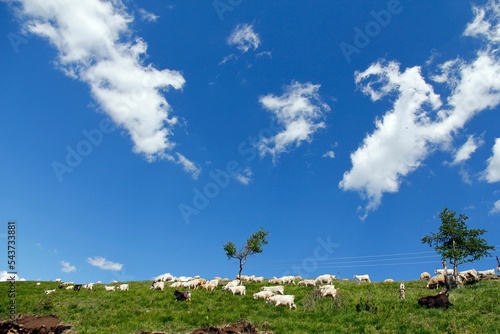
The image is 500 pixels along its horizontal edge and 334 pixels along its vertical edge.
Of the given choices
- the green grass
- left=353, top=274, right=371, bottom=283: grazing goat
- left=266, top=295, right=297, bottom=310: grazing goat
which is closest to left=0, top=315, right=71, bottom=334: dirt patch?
the green grass

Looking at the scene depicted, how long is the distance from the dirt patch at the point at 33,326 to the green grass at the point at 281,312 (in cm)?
115

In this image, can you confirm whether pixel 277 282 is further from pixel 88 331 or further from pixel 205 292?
pixel 88 331

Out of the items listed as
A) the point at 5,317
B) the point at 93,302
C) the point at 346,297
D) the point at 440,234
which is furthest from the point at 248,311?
the point at 440,234

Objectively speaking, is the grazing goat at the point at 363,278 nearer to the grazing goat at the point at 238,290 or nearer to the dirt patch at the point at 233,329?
the grazing goat at the point at 238,290

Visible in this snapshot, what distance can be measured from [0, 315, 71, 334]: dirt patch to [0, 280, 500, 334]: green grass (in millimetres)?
1152

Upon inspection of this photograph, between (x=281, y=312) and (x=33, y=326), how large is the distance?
18.0 metres

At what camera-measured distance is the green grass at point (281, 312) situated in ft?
80.6

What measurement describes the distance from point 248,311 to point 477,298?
59.8 feet

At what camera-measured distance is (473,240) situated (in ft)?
138

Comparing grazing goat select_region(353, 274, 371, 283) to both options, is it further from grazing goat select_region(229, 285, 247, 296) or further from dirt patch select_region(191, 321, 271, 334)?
dirt patch select_region(191, 321, 271, 334)

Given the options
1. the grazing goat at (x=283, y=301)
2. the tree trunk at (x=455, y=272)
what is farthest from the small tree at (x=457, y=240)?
the grazing goat at (x=283, y=301)

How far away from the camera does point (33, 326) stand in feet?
87.5

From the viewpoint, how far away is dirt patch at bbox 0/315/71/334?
2602cm

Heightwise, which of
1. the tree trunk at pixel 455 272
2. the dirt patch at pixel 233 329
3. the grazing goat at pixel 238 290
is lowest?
the dirt patch at pixel 233 329
